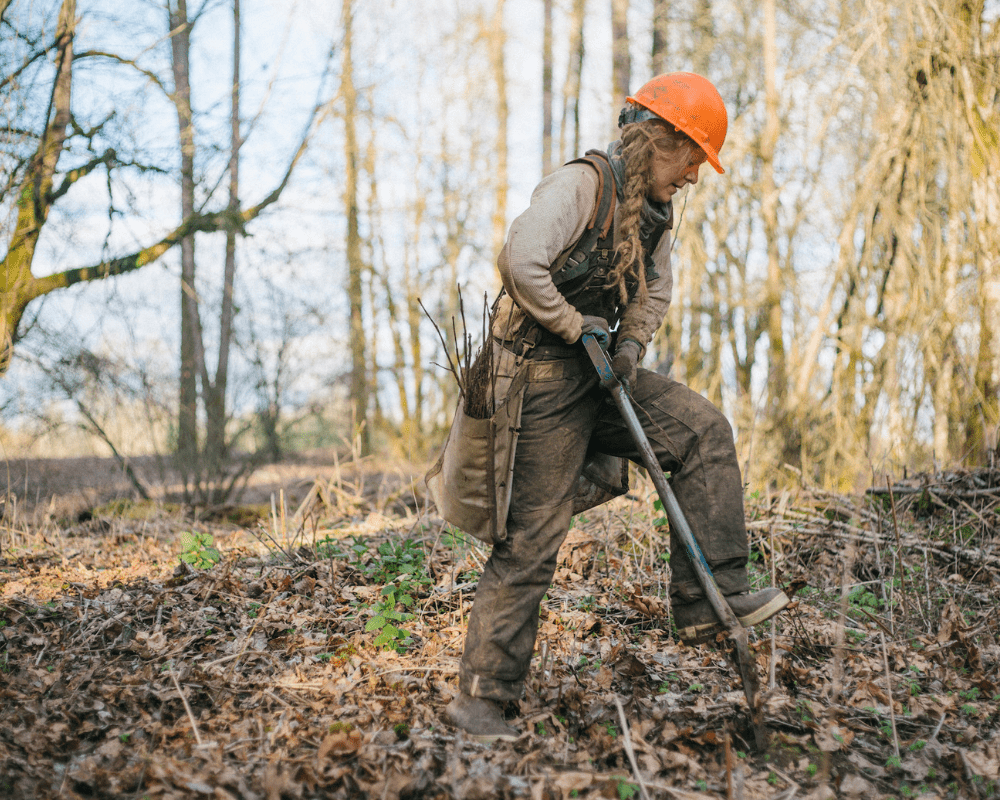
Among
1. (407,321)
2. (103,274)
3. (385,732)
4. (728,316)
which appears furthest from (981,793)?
(407,321)

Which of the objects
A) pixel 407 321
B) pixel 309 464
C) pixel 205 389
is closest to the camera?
pixel 205 389

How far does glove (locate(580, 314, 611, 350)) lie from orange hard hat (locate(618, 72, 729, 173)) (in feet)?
2.73

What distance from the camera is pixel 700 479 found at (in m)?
2.99

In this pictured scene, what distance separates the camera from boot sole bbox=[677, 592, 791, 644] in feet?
9.26

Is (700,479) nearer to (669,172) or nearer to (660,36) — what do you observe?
(669,172)

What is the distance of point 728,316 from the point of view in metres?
12.8

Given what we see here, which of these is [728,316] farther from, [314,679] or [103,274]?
[314,679]

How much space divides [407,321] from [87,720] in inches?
516

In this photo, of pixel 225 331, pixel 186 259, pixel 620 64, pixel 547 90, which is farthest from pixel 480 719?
pixel 547 90

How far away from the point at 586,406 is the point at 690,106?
130cm

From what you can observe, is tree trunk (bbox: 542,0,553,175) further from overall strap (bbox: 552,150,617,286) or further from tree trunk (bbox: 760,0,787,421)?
overall strap (bbox: 552,150,617,286)

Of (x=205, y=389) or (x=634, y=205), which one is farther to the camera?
(x=205, y=389)

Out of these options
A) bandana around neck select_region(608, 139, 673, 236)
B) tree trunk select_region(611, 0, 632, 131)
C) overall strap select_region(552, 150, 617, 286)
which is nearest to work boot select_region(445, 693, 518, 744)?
overall strap select_region(552, 150, 617, 286)

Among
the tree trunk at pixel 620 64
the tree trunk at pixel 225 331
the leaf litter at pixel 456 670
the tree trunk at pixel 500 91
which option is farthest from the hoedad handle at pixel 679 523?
the tree trunk at pixel 500 91
